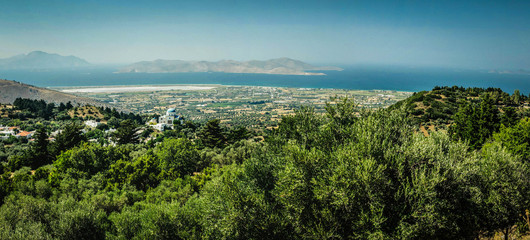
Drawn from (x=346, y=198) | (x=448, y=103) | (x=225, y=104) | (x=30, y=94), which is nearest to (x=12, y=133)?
(x=346, y=198)

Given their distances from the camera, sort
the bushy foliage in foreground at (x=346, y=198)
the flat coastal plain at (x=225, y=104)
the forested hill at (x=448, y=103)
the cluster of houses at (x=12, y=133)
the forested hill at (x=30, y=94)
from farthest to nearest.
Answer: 1. the forested hill at (x=30, y=94)
2. the flat coastal plain at (x=225, y=104)
3. the cluster of houses at (x=12, y=133)
4. the forested hill at (x=448, y=103)
5. the bushy foliage in foreground at (x=346, y=198)

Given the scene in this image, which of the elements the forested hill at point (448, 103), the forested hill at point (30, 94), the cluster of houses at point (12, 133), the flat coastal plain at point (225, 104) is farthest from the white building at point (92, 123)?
the forested hill at point (448, 103)

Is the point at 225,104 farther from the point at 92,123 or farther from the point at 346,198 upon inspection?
the point at 346,198

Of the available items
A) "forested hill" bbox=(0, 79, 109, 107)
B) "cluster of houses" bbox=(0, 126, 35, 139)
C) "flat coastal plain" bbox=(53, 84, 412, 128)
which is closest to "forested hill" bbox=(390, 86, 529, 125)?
"flat coastal plain" bbox=(53, 84, 412, 128)

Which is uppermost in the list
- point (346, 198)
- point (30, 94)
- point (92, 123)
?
point (30, 94)

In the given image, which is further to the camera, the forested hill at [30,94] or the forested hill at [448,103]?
the forested hill at [30,94]

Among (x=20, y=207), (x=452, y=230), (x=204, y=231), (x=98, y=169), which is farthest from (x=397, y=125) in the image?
(x=98, y=169)

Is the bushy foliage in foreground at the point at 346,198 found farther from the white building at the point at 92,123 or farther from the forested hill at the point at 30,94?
the forested hill at the point at 30,94

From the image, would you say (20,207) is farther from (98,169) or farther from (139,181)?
(98,169)
